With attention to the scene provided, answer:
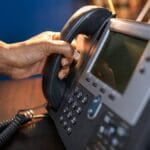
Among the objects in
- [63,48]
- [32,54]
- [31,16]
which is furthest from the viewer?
[31,16]

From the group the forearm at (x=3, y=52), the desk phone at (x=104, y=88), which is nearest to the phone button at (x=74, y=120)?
the desk phone at (x=104, y=88)

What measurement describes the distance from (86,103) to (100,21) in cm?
21

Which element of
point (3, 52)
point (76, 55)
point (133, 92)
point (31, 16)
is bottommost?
point (31, 16)

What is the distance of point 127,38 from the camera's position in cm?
52

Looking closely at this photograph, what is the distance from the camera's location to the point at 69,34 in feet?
2.30

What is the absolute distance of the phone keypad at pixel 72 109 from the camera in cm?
55

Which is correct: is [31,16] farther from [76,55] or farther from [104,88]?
[104,88]

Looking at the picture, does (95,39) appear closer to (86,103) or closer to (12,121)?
(86,103)

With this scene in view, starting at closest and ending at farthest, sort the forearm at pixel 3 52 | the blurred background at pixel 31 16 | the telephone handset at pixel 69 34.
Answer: the telephone handset at pixel 69 34 → the forearm at pixel 3 52 → the blurred background at pixel 31 16

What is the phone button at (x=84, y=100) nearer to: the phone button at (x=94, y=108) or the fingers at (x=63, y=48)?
the phone button at (x=94, y=108)

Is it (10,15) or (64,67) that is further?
(10,15)

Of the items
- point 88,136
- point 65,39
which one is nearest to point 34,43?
point 65,39

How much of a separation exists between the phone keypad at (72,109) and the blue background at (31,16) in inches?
37.8

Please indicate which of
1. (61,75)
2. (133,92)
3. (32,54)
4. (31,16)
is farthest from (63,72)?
(31,16)
